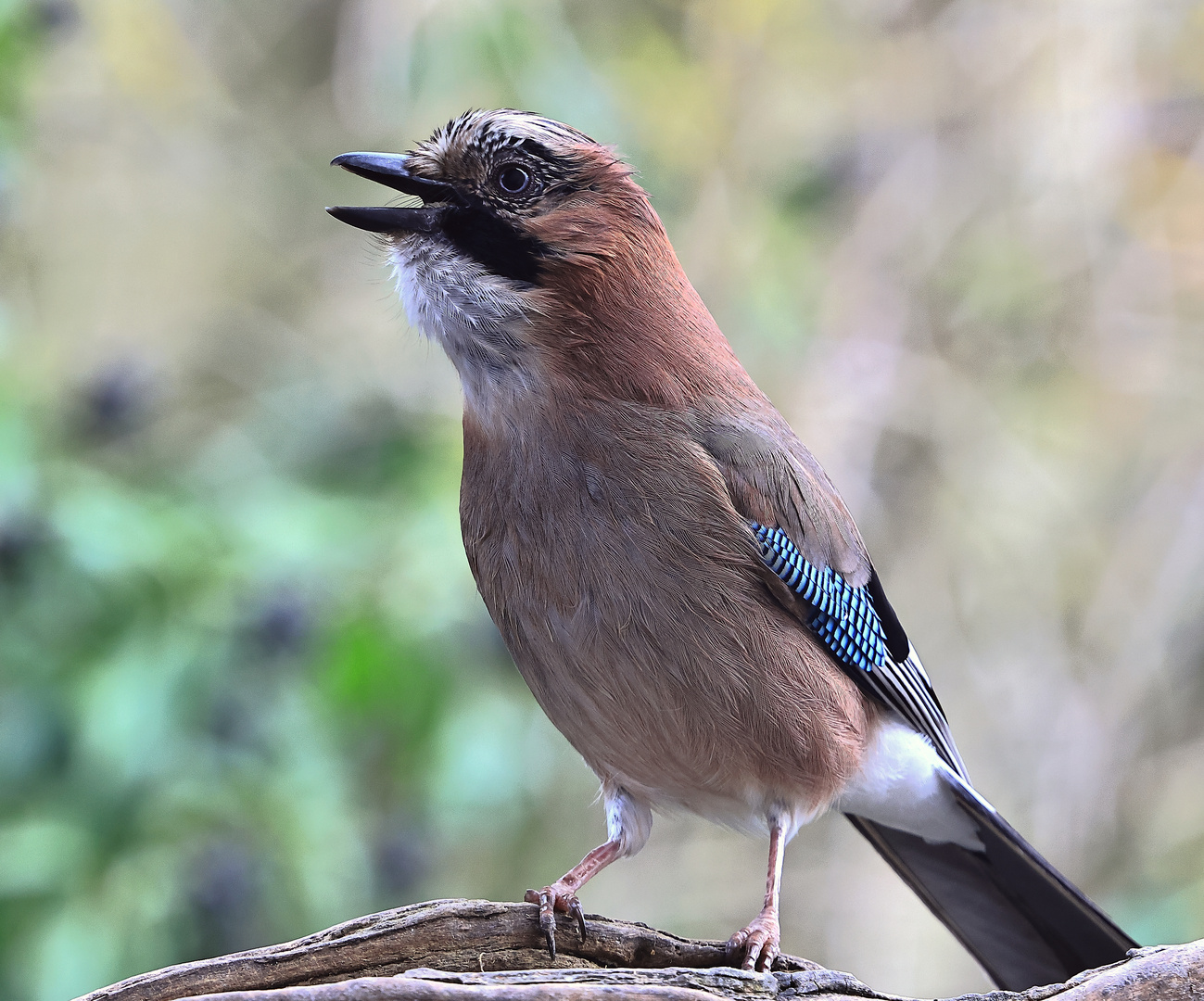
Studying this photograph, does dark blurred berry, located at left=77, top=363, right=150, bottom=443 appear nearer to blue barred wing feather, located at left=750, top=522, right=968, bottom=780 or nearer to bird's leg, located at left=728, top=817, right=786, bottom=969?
blue barred wing feather, located at left=750, top=522, right=968, bottom=780

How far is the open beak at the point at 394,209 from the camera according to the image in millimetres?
2516

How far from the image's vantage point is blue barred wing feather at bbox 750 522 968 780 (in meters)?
2.72

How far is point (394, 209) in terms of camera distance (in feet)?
8.34

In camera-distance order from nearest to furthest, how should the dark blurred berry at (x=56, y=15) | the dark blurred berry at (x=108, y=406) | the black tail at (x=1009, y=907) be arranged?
the black tail at (x=1009, y=907), the dark blurred berry at (x=56, y=15), the dark blurred berry at (x=108, y=406)

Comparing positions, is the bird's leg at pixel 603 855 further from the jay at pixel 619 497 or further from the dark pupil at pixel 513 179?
the dark pupil at pixel 513 179

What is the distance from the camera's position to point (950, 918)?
3.21 m

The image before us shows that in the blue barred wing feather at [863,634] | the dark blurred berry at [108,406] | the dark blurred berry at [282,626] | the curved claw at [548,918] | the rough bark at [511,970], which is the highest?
the dark blurred berry at [108,406]

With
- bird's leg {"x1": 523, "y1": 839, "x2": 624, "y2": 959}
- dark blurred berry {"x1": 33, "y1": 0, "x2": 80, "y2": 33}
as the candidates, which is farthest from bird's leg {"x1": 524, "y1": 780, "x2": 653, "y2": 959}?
dark blurred berry {"x1": 33, "y1": 0, "x2": 80, "y2": 33}

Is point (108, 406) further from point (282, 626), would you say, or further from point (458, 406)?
point (458, 406)

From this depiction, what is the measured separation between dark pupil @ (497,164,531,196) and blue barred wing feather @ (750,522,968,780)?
0.80 meters

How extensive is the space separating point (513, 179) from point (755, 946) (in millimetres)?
1524

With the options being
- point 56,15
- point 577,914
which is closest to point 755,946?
point 577,914

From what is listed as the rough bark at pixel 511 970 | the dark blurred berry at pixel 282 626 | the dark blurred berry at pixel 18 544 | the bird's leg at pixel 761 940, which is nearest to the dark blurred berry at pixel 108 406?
the dark blurred berry at pixel 18 544

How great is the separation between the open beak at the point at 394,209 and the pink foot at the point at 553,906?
1.26m
